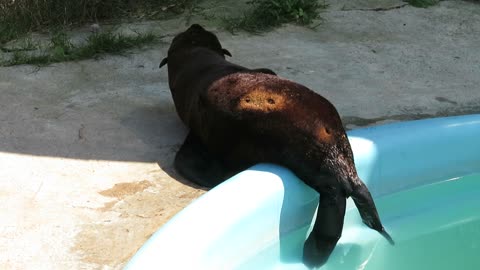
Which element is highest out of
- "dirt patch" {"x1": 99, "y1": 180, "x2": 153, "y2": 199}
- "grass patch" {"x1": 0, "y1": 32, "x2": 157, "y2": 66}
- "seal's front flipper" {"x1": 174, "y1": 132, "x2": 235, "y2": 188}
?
"seal's front flipper" {"x1": 174, "y1": 132, "x2": 235, "y2": 188}

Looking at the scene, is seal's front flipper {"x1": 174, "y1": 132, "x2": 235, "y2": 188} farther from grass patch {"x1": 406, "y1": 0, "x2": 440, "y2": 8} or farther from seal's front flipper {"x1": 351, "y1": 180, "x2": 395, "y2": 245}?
grass patch {"x1": 406, "y1": 0, "x2": 440, "y2": 8}

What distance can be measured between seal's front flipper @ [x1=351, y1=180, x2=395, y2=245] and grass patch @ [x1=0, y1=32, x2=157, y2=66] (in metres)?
3.00

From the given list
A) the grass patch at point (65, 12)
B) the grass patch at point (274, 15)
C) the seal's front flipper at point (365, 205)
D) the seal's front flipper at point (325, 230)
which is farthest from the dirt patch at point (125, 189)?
the grass patch at point (274, 15)

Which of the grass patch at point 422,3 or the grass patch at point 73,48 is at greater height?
the grass patch at point 73,48

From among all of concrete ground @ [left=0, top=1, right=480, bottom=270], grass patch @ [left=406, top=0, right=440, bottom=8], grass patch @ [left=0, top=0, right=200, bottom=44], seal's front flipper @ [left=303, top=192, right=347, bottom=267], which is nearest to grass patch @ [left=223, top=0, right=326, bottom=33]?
concrete ground @ [left=0, top=1, right=480, bottom=270]

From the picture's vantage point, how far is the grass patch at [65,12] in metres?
6.69

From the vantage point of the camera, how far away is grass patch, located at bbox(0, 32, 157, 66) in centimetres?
606

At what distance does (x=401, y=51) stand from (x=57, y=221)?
3.53m

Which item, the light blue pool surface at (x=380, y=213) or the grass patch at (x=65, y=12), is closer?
the light blue pool surface at (x=380, y=213)

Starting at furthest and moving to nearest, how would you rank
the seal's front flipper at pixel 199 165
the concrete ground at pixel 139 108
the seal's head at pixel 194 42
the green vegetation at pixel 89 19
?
the green vegetation at pixel 89 19 < the seal's head at pixel 194 42 < the seal's front flipper at pixel 199 165 < the concrete ground at pixel 139 108

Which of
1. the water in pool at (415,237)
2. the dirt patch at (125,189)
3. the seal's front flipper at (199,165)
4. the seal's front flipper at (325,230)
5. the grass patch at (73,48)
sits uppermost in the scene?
the seal's front flipper at (325,230)

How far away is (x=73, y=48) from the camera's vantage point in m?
6.34

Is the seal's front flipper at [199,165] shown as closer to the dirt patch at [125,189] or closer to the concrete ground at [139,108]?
the concrete ground at [139,108]

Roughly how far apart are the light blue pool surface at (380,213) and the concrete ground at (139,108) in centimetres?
51
